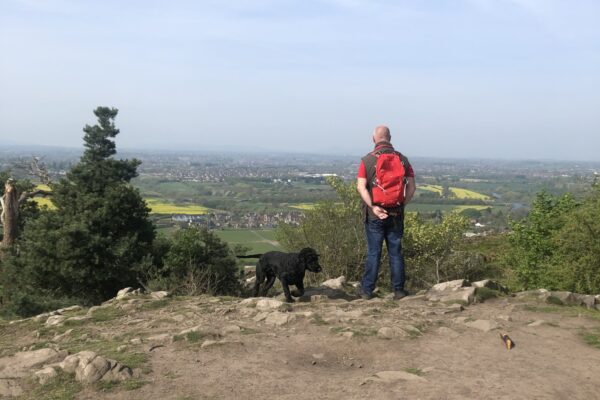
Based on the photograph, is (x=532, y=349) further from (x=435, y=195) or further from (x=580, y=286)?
(x=435, y=195)

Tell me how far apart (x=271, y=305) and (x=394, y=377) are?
10.2ft

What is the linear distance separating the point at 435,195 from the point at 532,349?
65.8 meters

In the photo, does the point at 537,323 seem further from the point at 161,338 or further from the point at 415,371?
the point at 161,338

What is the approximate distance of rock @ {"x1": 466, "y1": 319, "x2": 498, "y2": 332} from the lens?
624 centimetres

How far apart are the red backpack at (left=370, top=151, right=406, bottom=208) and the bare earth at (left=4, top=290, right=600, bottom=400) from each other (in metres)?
1.66

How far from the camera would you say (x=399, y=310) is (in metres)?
7.25

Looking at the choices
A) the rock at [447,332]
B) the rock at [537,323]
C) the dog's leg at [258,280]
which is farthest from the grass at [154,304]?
the rock at [537,323]

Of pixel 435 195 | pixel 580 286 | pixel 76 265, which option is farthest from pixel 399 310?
pixel 435 195

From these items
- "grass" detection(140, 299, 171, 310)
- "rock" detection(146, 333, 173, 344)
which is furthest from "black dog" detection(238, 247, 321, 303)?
"rock" detection(146, 333, 173, 344)

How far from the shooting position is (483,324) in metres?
6.34

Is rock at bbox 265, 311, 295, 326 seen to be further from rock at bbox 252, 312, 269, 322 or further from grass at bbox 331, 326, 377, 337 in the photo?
grass at bbox 331, 326, 377, 337

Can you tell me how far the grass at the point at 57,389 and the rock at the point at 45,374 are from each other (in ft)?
0.14

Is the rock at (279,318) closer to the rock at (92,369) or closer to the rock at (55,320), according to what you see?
the rock at (92,369)

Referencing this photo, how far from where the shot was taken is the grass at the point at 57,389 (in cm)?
462
